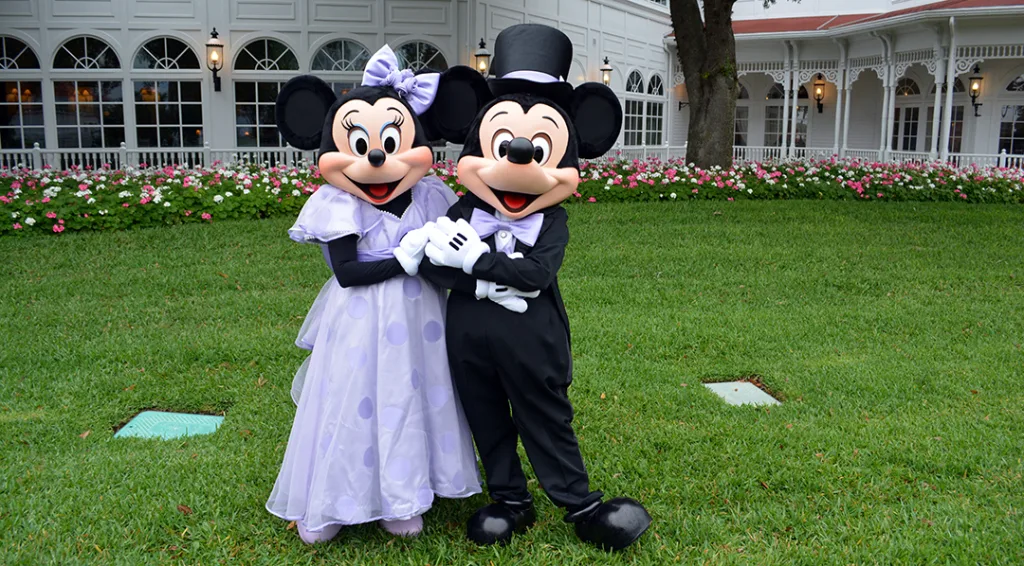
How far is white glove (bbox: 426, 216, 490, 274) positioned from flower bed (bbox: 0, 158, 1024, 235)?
7.08 meters

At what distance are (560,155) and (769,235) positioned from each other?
6.50 metres

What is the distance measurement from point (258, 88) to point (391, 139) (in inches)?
527

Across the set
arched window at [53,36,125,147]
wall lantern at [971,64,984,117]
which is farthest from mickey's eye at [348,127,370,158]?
wall lantern at [971,64,984,117]

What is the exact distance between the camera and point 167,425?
4.07 metres

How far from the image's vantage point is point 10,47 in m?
14.4

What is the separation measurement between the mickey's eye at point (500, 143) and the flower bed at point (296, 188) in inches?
278

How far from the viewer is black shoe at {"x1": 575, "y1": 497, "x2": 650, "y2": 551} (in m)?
2.82

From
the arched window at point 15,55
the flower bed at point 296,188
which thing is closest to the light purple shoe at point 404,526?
the flower bed at point 296,188

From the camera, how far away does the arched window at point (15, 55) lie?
14.4 metres

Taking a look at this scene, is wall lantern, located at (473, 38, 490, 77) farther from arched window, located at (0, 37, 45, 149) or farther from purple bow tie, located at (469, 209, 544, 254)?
purple bow tie, located at (469, 209, 544, 254)

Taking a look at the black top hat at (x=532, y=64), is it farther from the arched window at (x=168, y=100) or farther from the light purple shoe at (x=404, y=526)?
the arched window at (x=168, y=100)

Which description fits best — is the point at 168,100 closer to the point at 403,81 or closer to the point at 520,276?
the point at 403,81

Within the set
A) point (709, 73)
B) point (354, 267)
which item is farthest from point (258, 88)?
point (354, 267)

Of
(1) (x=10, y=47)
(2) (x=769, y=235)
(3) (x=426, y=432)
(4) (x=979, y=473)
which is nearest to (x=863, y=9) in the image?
(2) (x=769, y=235)
